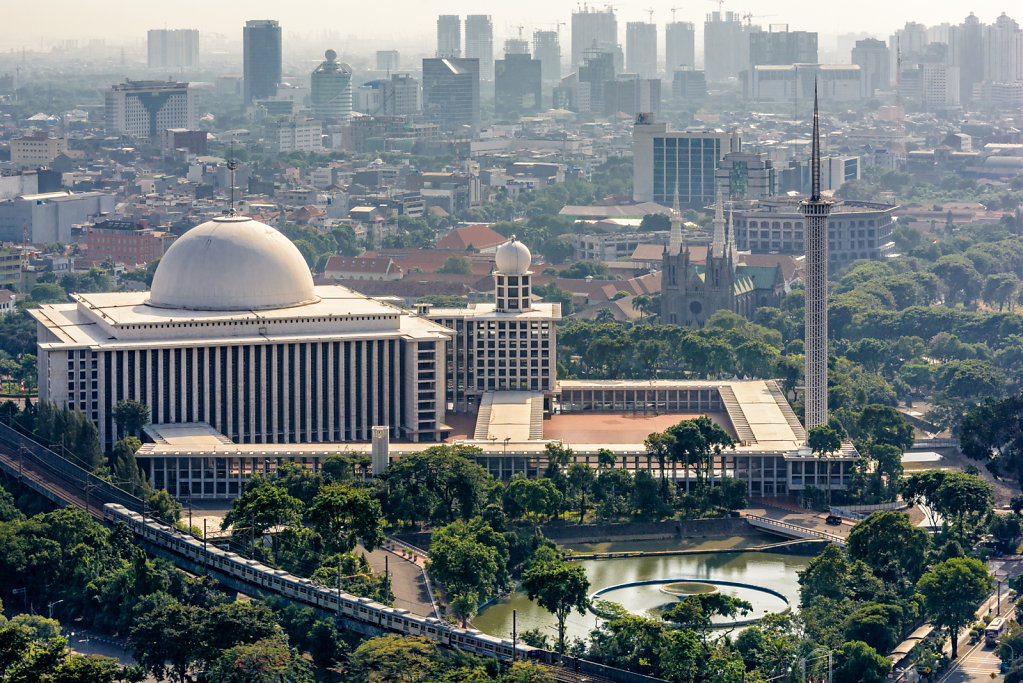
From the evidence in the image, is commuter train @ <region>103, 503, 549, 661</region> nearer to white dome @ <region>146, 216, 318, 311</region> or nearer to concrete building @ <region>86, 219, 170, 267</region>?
white dome @ <region>146, 216, 318, 311</region>

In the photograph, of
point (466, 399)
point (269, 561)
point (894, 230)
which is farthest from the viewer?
point (894, 230)

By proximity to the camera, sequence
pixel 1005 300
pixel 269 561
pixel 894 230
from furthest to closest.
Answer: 1. pixel 894 230
2. pixel 1005 300
3. pixel 269 561

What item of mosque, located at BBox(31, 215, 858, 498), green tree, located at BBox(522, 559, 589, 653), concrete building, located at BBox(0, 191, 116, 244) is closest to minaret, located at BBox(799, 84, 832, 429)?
mosque, located at BBox(31, 215, 858, 498)

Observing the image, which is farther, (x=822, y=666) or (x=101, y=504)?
(x=101, y=504)

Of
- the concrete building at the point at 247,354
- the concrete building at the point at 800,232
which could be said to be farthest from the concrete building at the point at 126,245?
the concrete building at the point at 247,354

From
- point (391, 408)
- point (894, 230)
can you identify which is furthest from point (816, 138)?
point (894, 230)

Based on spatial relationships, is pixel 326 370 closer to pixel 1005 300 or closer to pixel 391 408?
pixel 391 408

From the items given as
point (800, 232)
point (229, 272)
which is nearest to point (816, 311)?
point (229, 272)
